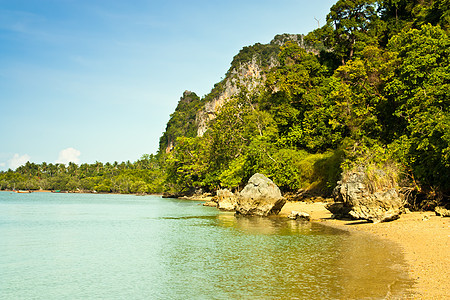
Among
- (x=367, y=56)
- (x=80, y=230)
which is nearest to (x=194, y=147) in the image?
(x=367, y=56)

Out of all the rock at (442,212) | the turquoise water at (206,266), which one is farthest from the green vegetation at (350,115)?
the turquoise water at (206,266)

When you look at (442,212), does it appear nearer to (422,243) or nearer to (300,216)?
(422,243)

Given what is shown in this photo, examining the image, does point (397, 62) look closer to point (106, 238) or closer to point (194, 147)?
point (106, 238)

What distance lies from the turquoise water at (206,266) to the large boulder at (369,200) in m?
2.68

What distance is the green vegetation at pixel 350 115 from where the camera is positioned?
25.3 m

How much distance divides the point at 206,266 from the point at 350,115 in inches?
1240

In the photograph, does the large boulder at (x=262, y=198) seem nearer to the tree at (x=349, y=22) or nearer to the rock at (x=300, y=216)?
the rock at (x=300, y=216)

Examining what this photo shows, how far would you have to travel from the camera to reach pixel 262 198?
34.2m

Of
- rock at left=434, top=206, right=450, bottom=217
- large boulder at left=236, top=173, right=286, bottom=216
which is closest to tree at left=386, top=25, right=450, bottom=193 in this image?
rock at left=434, top=206, right=450, bottom=217

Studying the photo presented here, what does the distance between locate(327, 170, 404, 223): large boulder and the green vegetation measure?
0.73 meters

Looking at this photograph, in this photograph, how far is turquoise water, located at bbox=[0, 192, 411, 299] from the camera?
10828mm

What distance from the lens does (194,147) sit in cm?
8794

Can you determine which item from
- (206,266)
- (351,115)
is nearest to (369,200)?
(206,266)

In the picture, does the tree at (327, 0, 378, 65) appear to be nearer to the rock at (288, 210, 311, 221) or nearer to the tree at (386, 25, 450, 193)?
the tree at (386, 25, 450, 193)
